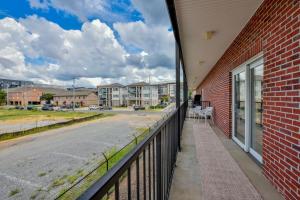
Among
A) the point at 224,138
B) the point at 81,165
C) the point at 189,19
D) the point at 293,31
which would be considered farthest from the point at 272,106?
the point at 81,165

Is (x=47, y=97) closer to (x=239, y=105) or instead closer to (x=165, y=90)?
(x=165, y=90)

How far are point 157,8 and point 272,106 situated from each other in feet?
9.09

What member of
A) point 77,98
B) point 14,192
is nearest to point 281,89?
point 14,192

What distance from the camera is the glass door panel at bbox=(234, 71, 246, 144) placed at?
3434 mm

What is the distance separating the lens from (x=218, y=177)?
2295 millimetres

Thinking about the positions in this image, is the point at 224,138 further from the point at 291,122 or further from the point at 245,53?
the point at 291,122

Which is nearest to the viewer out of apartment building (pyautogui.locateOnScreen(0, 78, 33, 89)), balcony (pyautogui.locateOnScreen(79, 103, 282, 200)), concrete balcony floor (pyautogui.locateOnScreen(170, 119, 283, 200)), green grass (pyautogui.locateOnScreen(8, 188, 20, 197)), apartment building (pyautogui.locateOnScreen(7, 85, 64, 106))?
balcony (pyautogui.locateOnScreen(79, 103, 282, 200))

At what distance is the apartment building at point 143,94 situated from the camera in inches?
1900

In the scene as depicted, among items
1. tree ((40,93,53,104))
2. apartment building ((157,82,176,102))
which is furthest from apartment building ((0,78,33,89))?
apartment building ((157,82,176,102))

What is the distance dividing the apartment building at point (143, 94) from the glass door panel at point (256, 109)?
44879mm

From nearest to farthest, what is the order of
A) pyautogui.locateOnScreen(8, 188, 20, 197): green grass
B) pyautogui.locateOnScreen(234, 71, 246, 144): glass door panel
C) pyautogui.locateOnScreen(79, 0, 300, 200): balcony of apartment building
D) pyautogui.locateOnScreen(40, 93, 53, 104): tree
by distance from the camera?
pyautogui.locateOnScreen(79, 0, 300, 200): balcony of apartment building, pyautogui.locateOnScreen(234, 71, 246, 144): glass door panel, pyautogui.locateOnScreen(8, 188, 20, 197): green grass, pyautogui.locateOnScreen(40, 93, 53, 104): tree

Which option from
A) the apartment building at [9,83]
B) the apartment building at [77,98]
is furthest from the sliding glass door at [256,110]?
the apartment building at [9,83]

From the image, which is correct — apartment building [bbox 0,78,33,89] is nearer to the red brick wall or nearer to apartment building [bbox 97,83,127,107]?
apartment building [bbox 97,83,127,107]

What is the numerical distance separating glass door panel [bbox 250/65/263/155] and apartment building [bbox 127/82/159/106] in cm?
4488
